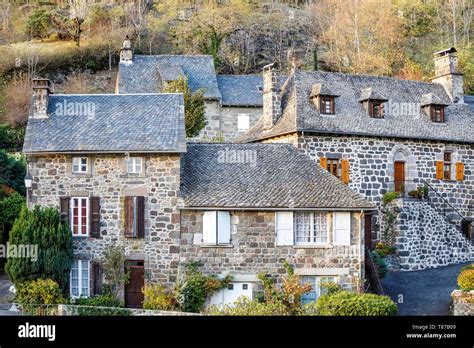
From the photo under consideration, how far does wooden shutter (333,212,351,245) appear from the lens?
28.4 m

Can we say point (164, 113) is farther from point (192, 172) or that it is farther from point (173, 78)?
point (173, 78)

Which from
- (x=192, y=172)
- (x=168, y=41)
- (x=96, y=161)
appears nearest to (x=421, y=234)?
(x=192, y=172)

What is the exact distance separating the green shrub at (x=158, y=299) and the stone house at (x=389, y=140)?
33.7 feet

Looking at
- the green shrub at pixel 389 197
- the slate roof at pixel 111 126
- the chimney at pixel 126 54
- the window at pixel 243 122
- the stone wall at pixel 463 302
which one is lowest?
the stone wall at pixel 463 302

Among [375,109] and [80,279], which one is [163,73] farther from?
[80,279]

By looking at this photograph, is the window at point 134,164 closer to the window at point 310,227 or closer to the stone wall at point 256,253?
the stone wall at point 256,253

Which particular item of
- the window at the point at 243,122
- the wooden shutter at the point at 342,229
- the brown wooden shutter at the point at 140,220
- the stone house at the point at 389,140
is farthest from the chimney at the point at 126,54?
the wooden shutter at the point at 342,229

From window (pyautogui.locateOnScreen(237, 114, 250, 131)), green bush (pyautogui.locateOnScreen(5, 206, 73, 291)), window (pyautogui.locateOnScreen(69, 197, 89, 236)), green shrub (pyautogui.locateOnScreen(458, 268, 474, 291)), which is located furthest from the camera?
window (pyautogui.locateOnScreen(237, 114, 250, 131))

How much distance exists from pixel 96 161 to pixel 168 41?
38.7 m

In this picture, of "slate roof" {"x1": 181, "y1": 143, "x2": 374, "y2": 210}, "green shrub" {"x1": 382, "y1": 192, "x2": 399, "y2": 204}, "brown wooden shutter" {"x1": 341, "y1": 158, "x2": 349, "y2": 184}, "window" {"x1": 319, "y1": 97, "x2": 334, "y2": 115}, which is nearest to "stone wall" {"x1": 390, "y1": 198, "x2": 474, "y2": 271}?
"green shrub" {"x1": 382, "y1": 192, "x2": 399, "y2": 204}

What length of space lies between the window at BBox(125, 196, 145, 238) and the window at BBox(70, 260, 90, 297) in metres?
1.93

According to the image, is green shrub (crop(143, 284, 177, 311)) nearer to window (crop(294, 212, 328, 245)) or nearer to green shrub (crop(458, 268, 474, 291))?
window (crop(294, 212, 328, 245))

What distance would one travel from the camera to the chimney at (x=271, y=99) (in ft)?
117
